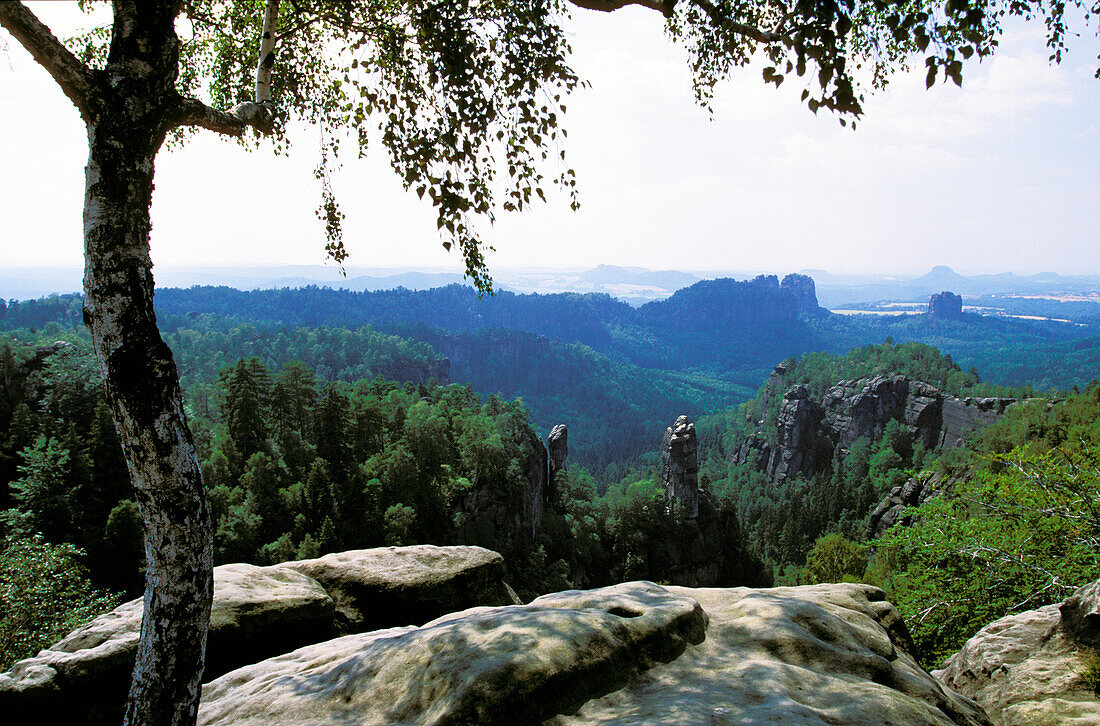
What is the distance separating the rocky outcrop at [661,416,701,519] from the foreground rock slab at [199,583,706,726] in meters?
67.6

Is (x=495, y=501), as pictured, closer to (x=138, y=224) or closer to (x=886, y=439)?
(x=138, y=224)

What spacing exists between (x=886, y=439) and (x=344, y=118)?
137 metres

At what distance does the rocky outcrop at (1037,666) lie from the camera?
680cm

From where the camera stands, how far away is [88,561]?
33.5 metres

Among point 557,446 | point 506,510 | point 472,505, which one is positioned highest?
point 472,505

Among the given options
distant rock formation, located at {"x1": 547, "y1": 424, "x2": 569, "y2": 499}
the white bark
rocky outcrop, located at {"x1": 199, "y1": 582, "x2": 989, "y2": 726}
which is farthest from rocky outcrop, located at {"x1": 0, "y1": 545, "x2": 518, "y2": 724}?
distant rock formation, located at {"x1": 547, "y1": 424, "x2": 569, "y2": 499}

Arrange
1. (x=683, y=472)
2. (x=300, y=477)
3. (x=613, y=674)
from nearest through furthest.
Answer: (x=613, y=674), (x=300, y=477), (x=683, y=472)

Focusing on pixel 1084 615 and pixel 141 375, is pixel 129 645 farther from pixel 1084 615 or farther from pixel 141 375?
pixel 1084 615

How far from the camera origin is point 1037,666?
7668 mm

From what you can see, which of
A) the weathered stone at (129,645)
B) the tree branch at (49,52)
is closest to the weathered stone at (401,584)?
the weathered stone at (129,645)

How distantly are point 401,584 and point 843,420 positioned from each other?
140732 millimetres

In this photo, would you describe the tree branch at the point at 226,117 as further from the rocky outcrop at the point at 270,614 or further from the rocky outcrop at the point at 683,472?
the rocky outcrop at the point at 683,472

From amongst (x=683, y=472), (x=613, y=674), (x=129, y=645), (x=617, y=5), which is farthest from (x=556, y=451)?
(x=617, y=5)

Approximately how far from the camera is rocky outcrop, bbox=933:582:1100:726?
680 cm
